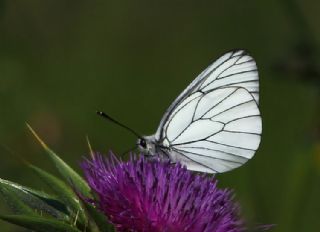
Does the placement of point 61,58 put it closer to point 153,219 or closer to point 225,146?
point 225,146

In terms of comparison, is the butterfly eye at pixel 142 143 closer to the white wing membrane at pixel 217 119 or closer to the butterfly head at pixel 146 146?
the butterfly head at pixel 146 146

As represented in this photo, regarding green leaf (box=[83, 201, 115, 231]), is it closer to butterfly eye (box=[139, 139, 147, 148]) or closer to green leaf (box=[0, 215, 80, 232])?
green leaf (box=[0, 215, 80, 232])

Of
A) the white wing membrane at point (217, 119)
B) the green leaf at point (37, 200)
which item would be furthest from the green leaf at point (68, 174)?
the white wing membrane at point (217, 119)

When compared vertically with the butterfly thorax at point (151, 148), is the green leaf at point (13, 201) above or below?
below

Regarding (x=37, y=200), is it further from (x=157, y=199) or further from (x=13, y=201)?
(x=157, y=199)

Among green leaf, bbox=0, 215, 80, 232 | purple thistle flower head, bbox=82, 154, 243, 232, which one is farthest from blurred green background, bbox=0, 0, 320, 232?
green leaf, bbox=0, 215, 80, 232

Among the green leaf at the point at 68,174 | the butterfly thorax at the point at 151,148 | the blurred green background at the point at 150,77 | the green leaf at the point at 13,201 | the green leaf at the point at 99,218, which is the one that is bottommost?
the green leaf at the point at 99,218

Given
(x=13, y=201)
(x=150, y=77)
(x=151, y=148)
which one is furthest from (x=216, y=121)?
(x=150, y=77)
